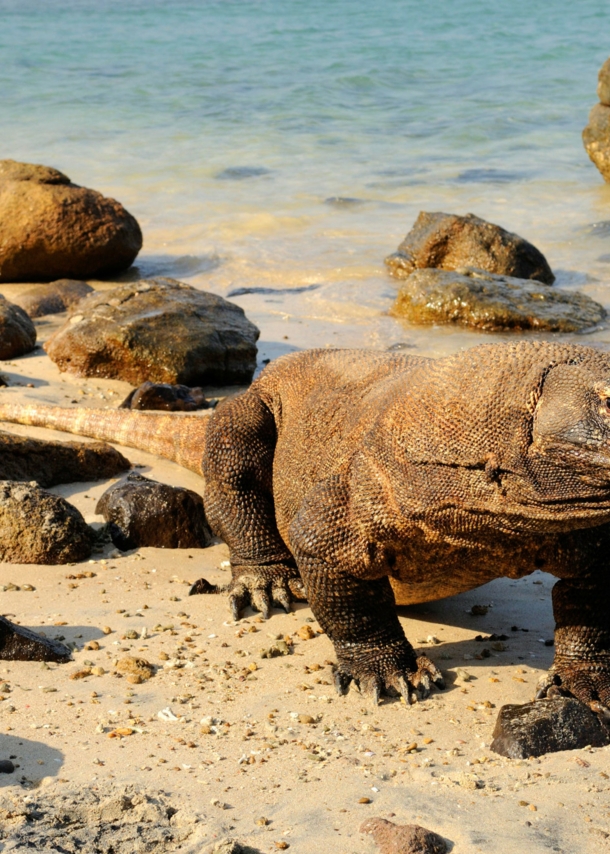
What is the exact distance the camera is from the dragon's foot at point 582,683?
4.76 m

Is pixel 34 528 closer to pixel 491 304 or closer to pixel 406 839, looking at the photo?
pixel 406 839

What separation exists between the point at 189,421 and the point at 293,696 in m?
3.28

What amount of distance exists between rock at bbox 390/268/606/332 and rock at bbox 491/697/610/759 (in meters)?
7.95

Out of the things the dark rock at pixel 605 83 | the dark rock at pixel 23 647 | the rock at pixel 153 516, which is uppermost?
the dark rock at pixel 605 83

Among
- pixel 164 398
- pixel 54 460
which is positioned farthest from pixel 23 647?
pixel 164 398

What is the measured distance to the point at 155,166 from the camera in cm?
2405

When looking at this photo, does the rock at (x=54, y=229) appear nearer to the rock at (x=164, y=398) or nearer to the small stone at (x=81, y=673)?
the rock at (x=164, y=398)

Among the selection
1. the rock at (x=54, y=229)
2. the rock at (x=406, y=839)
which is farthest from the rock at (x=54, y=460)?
the rock at (x=54, y=229)

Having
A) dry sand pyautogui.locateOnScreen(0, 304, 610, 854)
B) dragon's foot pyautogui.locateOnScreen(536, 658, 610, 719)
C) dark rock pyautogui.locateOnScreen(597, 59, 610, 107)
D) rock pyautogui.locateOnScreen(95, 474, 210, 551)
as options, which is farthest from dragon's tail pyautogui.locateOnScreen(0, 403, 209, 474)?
dark rock pyautogui.locateOnScreen(597, 59, 610, 107)

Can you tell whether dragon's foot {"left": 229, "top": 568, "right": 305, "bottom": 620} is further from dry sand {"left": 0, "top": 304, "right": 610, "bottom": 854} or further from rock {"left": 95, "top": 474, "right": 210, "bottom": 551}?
rock {"left": 95, "top": 474, "right": 210, "bottom": 551}

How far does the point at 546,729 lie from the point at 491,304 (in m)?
8.35

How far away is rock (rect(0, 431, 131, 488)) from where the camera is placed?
7.23m

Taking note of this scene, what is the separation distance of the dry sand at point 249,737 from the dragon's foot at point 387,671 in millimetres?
59

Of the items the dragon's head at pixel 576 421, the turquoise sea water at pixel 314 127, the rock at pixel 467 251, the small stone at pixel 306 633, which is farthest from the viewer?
the turquoise sea water at pixel 314 127
